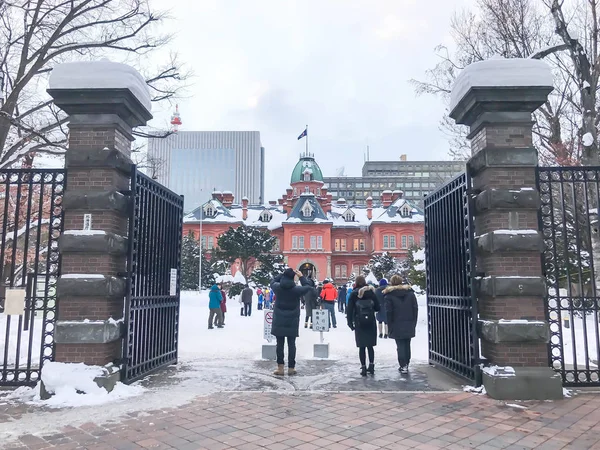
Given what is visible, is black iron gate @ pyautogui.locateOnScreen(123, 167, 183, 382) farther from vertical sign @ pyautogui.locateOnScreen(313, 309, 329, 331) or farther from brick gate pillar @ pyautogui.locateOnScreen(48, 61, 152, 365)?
vertical sign @ pyautogui.locateOnScreen(313, 309, 329, 331)

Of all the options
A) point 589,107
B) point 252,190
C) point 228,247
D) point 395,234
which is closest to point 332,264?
→ point 395,234

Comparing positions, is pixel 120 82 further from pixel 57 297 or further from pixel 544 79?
pixel 544 79

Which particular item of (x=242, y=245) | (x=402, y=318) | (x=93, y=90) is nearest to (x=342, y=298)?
(x=242, y=245)

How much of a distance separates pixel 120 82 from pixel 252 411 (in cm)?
487

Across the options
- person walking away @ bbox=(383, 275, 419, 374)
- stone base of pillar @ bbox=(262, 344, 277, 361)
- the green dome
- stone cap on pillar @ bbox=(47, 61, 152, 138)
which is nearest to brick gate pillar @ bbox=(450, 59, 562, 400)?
person walking away @ bbox=(383, 275, 419, 374)

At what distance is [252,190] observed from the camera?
479ft

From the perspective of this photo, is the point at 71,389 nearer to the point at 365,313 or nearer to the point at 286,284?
the point at 286,284

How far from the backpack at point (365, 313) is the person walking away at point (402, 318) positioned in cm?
36

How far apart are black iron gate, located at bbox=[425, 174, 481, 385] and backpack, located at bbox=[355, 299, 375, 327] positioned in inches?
52.5

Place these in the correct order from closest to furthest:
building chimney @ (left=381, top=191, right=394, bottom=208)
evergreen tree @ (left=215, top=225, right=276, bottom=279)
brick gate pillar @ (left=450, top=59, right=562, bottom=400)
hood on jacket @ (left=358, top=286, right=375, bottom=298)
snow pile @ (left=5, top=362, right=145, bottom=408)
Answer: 1. snow pile @ (left=5, top=362, right=145, bottom=408)
2. brick gate pillar @ (left=450, top=59, right=562, bottom=400)
3. hood on jacket @ (left=358, top=286, right=375, bottom=298)
4. evergreen tree @ (left=215, top=225, right=276, bottom=279)
5. building chimney @ (left=381, top=191, right=394, bottom=208)

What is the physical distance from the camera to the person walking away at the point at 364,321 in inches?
307

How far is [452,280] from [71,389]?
19.7ft

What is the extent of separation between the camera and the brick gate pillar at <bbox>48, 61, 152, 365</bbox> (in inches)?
260

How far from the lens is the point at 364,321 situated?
7.93 m
